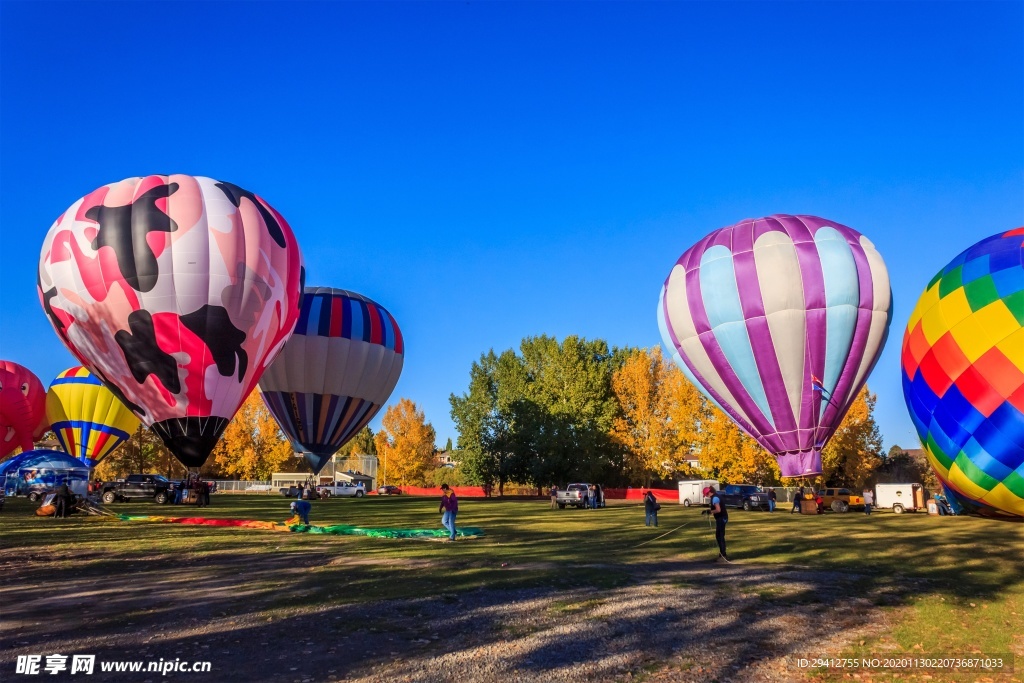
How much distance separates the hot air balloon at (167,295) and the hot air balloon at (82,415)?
70.4ft

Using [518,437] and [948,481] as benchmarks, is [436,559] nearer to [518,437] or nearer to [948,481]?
[948,481]

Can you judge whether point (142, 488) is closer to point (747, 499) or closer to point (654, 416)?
point (747, 499)

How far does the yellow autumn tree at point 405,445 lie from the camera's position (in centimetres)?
7331

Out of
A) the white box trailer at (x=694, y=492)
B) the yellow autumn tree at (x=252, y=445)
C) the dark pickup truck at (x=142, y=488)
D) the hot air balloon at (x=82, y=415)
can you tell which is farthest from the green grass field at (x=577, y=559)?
the yellow autumn tree at (x=252, y=445)

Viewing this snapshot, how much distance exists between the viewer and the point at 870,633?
9.20 m

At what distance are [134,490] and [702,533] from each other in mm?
29033

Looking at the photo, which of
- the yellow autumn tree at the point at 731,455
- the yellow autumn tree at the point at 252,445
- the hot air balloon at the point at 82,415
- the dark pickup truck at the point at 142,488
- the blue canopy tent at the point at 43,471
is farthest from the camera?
the yellow autumn tree at the point at 252,445

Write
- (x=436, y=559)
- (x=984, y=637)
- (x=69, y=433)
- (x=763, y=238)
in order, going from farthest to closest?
(x=69, y=433) < (x=763, y=238) < (x=436, y=559) < (x=984, y=637)

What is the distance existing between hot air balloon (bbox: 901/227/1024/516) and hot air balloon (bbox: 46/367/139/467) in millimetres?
40276

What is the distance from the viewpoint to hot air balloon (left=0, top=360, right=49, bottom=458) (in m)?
42.8

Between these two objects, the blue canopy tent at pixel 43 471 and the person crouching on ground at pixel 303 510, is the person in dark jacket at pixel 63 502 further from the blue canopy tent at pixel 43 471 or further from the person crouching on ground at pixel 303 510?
the person crouching on ground at pixel 303 510

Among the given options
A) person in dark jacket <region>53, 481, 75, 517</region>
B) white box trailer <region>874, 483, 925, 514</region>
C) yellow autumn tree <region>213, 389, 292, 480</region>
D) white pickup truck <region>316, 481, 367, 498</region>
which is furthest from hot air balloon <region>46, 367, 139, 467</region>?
white box trailer <region>874, 483, 925, 514</region>

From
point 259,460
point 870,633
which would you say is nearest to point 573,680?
point 870,633

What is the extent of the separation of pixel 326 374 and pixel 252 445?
32.9 m
